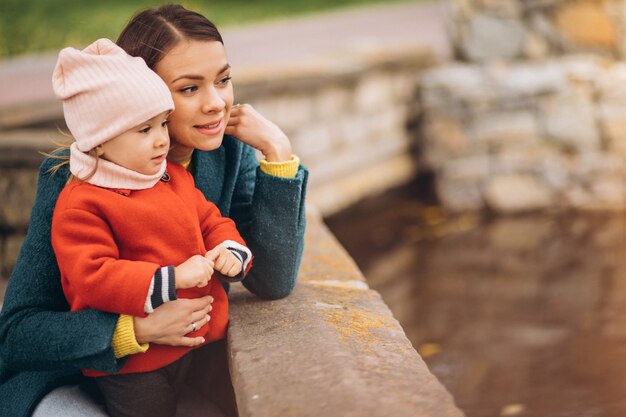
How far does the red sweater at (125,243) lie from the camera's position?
1768 mm

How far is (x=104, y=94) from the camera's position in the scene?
1.81m

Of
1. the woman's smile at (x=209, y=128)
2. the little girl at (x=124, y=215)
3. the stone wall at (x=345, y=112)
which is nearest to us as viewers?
the little girl at (x=124, y=215)

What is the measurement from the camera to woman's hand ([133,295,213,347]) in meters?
1.88

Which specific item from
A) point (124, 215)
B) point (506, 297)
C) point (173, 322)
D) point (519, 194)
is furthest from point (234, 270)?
point (519, 194)

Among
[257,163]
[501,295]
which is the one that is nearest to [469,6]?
[501,295]

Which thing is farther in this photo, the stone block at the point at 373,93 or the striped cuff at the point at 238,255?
the stone block at the point at 373,93

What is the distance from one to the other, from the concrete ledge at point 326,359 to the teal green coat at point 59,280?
0.14m

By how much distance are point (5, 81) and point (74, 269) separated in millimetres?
6126

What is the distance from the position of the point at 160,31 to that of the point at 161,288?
1.98 ft

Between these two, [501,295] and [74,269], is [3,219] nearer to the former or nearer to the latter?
[74,269]

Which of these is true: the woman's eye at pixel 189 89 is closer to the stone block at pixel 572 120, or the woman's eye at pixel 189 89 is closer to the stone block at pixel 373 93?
the stone block at pixel 373 93

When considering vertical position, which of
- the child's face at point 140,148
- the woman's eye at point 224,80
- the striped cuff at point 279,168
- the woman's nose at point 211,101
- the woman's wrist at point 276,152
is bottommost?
the striped cuff at point 279,168

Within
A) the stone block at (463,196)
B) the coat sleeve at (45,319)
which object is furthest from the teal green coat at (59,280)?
the stone block at (463,196)

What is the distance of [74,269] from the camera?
177 cm
